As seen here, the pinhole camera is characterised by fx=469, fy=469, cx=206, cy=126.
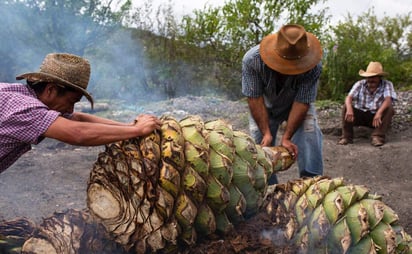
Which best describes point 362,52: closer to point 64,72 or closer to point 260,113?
point 260,113

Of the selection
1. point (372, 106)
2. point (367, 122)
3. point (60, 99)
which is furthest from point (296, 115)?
point (367, 122)

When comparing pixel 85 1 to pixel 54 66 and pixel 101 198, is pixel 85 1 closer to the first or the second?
pixel 54 66

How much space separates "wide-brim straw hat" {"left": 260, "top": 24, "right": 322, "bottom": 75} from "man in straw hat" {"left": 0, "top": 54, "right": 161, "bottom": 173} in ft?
5.59

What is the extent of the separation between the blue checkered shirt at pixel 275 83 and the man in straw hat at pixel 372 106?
4.37 metres

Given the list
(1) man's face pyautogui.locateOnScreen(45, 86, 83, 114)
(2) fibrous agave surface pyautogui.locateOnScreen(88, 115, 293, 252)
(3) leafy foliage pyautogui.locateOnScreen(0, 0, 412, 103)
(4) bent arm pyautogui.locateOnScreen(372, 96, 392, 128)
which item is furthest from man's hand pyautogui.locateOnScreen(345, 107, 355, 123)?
(2) fibrous agave surface pyautogui.locateOnScreen(88, 115, 293, 252)

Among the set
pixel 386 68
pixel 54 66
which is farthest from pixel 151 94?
pixel 54 66

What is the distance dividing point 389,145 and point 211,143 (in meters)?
6.81

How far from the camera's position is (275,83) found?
12.6ft

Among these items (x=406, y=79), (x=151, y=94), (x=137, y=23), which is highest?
(x=137, y=23)

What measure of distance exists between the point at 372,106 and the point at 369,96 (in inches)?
7.1

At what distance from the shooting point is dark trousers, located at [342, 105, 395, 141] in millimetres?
7891

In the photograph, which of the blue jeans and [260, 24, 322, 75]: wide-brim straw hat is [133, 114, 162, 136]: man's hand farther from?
the blue jeans

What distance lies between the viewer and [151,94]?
13.9m

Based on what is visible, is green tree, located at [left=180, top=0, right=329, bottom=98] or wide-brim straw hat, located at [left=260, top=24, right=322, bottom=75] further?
green tree, located at [left=180, top=0, right=329, bottom=98]
